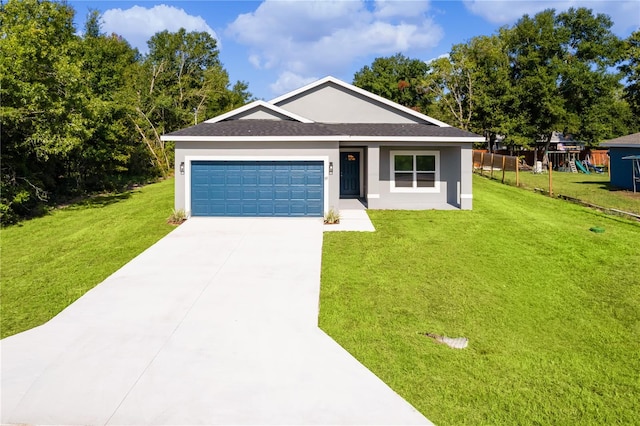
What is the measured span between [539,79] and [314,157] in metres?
35.7

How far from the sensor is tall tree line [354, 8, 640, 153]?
4400cm

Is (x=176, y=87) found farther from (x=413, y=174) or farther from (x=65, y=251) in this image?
(x=65, y=251)

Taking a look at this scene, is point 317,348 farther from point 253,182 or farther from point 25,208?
point 25,208

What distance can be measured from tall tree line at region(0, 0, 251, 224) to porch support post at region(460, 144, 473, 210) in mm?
15119

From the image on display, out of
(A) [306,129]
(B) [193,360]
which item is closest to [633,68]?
(A) [306,129]

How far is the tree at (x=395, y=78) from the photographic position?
68062 millimetres

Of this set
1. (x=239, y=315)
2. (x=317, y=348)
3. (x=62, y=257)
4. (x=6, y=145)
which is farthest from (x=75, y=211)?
(x=317, y=348)

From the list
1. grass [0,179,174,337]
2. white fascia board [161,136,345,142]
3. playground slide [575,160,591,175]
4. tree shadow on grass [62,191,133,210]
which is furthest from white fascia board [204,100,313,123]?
playground slide [575,160,591,175]

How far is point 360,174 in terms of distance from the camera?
21750 mm

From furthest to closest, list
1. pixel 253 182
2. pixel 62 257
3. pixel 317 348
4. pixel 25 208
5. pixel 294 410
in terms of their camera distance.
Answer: pixel 25 208 → pixel 253 182 → pixel 62 257 → pixel 317 348 → pixel 294 410

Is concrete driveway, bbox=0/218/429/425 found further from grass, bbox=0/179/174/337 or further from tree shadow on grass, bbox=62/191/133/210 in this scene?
tree shadow on grass, bbox=62/191/133/210

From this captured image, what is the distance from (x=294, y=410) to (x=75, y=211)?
17696 mm

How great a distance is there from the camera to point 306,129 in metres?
17.1

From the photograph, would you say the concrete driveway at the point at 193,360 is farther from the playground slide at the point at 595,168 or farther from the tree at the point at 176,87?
the playground slide at the point at 595,168
